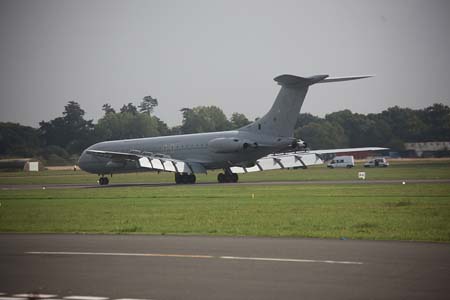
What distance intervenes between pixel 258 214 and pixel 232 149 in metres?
29.2

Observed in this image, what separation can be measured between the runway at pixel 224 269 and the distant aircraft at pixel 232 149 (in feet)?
117

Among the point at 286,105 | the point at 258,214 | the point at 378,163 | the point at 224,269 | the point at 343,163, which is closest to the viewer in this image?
the point at 224,269

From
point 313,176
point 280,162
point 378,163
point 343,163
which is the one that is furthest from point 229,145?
point 343,163

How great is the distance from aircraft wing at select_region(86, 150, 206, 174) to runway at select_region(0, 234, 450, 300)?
3670 centimetres

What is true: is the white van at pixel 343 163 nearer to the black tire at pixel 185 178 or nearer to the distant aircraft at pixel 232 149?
the distant aircraft at pixel 232 149

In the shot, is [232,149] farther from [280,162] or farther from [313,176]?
[313,176]

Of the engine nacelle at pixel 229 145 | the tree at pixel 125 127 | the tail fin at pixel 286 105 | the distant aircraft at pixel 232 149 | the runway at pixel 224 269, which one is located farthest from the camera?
the tree at pixel 125 127

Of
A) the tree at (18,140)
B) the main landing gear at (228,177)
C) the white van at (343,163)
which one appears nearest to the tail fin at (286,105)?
the main landing gear at (228,177)

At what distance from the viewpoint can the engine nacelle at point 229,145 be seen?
54.2 meters

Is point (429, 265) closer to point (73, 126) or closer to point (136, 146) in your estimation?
point (136, 146)

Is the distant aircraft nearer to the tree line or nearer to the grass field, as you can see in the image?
the grass field

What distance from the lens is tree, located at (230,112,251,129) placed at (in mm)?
130525

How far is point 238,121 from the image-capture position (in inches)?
5295

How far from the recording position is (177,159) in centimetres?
5859
